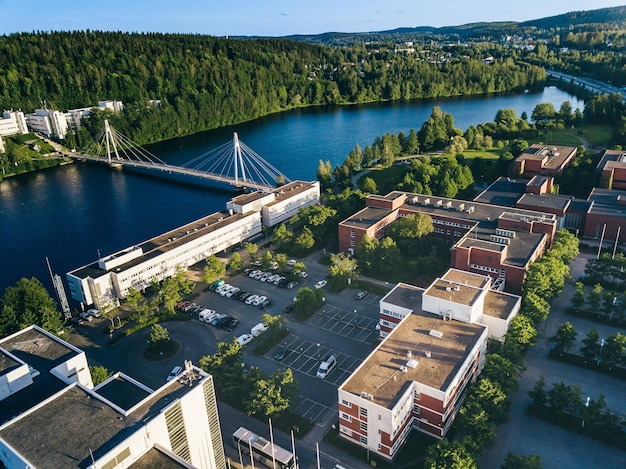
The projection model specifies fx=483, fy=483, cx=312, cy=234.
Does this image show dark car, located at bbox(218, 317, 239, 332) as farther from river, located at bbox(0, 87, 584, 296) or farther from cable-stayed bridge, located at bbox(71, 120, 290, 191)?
cable-stayed bridge, located at bbox(71, 120, 290, 191)

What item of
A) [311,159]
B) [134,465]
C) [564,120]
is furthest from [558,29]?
[134,465]

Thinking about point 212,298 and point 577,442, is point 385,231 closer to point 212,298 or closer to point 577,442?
point 212,298

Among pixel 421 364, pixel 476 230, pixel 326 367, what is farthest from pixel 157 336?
pixel 476 230

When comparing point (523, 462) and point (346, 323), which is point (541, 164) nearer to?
point (346, 323)

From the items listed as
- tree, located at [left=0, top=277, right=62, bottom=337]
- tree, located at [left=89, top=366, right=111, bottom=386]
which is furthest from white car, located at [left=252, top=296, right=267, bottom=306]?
tree, located at [left=0, top=277, right=62, bottom=337]

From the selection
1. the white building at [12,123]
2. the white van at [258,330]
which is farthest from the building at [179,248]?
the white building at [12,123]

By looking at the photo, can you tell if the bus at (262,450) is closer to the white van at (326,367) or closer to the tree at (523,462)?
the white van at (326,367)
